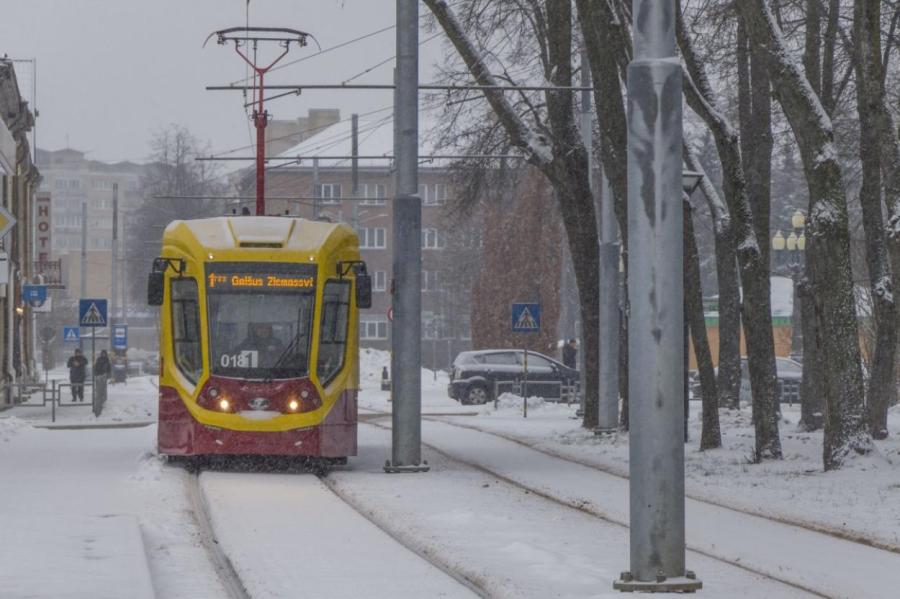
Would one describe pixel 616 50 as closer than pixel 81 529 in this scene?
No

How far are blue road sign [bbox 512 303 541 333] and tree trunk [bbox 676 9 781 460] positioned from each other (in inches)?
597

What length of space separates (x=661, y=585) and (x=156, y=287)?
38.8ft

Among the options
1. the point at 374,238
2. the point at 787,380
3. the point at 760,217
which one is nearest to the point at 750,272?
the point at 760,217

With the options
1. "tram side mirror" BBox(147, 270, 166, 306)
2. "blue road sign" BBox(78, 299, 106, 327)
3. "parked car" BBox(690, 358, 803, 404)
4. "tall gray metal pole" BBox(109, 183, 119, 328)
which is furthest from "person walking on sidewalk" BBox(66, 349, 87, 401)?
"tram side mirror" BBox(147, 270, 166, 306)

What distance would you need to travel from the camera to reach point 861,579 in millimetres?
11633

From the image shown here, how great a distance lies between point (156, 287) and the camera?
69.7ft

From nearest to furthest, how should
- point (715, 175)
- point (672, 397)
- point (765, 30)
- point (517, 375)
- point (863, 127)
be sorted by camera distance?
1. point (672, 397)
2. point (765, 30)
3. point (863, 127)
4. point (517, 375)
5. point (715, 175)

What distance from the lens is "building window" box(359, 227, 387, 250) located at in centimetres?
11494

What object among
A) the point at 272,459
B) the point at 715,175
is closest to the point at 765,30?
the point at 272,459

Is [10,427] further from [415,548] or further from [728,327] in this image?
[415,548]

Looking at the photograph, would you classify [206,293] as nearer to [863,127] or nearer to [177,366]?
[177,366]

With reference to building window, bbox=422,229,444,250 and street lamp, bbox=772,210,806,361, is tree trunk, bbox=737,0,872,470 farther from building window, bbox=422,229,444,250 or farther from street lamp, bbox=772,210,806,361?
building window, bbox=422,229,444,250

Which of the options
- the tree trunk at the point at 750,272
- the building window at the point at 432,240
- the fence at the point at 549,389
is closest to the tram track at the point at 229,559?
the tree trunk at the point at 750,272

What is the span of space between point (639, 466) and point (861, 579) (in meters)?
Result: 1.98
